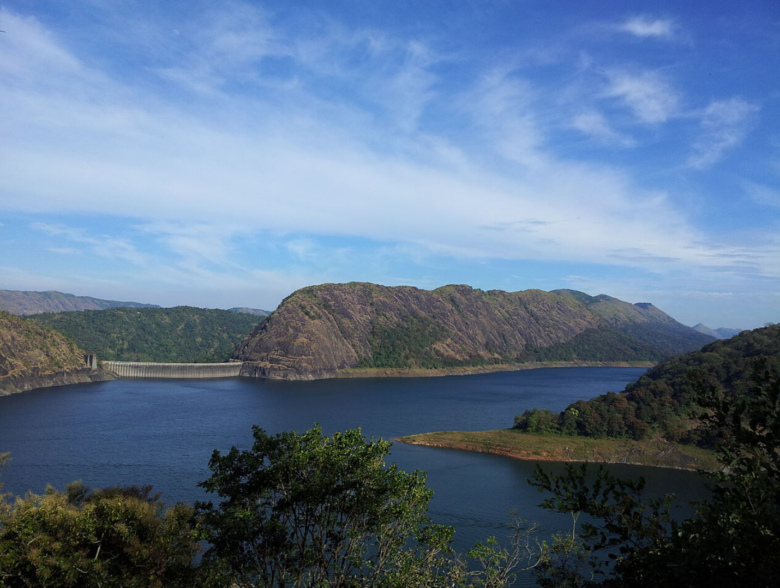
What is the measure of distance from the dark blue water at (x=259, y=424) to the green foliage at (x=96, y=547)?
77.9 feet

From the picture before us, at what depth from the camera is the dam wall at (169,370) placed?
161 metres

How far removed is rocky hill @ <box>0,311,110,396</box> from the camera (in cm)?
11915

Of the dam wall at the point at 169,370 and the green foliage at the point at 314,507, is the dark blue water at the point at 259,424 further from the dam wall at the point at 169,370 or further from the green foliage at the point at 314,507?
the green foliage at the point at 314,507

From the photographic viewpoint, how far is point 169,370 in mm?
163375

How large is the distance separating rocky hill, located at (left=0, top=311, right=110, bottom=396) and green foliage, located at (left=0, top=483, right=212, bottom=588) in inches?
4734

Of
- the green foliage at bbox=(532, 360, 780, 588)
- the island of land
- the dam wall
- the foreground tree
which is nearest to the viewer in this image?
the green foliage at bbox=(532, 360, 780, 588)

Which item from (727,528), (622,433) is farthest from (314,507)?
(622,433)

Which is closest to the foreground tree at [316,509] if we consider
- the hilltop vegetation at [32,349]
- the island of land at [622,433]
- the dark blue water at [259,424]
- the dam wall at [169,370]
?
the dark blue water at [259,424]

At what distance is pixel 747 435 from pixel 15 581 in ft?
59.9

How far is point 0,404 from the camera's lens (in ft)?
334

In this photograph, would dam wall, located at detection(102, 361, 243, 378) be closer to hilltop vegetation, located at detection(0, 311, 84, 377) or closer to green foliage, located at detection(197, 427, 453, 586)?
hilltop vegetation, located at detection(0, 311, 84, 377)

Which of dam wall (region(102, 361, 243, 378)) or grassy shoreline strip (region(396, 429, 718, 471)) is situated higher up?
dam wall (region(102, 361, 243, 378))

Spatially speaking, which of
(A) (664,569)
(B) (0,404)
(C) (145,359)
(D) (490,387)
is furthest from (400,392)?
(A) (664,569)

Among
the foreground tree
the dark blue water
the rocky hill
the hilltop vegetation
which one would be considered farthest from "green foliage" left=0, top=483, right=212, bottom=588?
the hilltop vegetation
